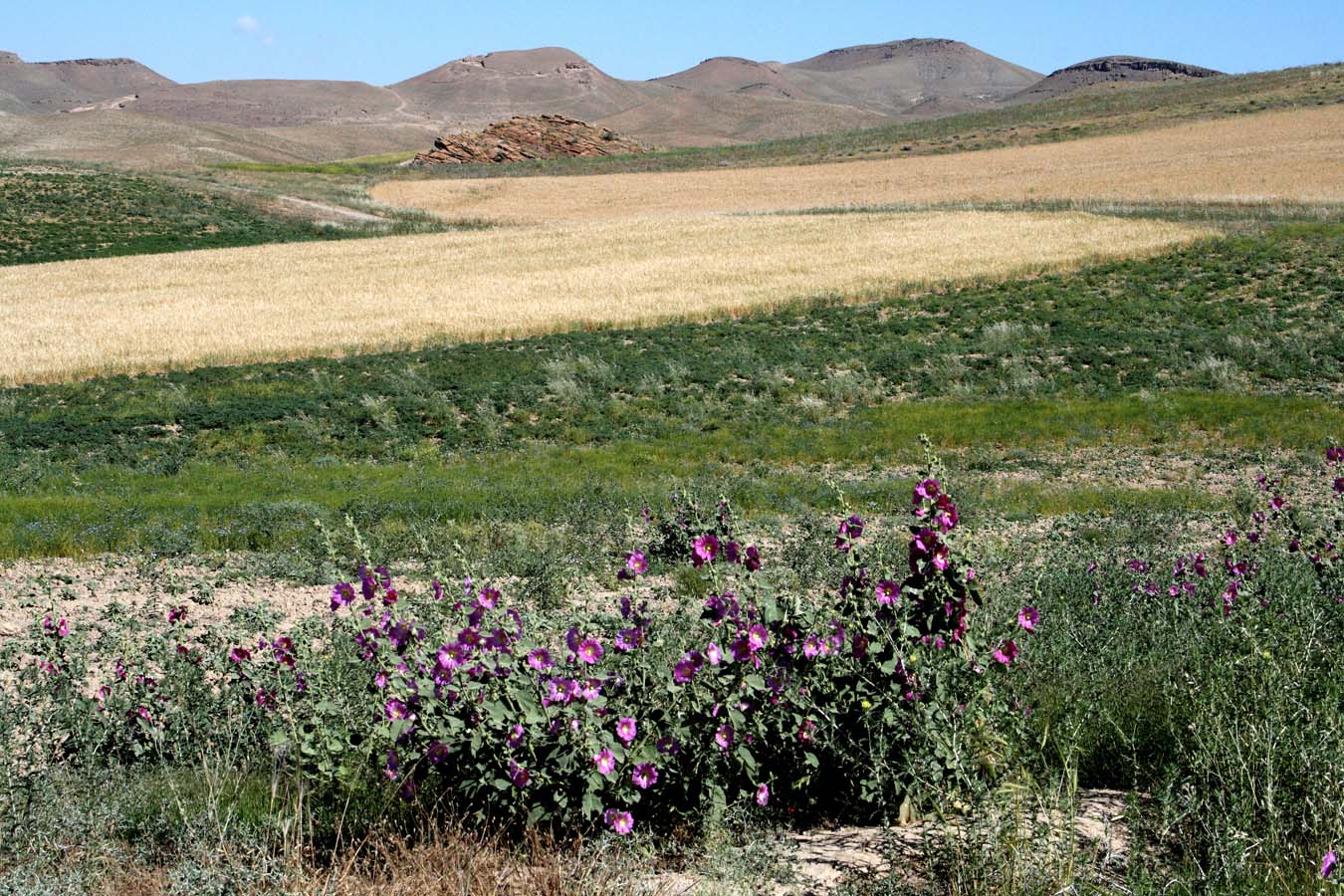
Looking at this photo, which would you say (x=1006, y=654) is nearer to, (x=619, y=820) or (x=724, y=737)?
(x=724, y=737)

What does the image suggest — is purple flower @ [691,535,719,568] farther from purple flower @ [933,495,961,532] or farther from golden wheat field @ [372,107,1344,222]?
golden wheat field @ [372,107,1344,222]

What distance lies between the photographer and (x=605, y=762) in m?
4.07

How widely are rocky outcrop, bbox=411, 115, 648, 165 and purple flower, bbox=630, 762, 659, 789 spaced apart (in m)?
87.9

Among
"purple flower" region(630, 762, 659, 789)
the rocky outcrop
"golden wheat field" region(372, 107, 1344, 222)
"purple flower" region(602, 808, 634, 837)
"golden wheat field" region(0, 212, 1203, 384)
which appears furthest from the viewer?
the rocky outcrop

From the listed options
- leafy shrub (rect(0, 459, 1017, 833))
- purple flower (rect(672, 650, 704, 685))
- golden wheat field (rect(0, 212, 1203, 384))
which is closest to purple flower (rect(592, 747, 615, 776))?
leafy shrub (rect(0, 459, 1017, 833))

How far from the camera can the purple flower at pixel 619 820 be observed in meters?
3.99

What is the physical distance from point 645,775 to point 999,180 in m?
59.5

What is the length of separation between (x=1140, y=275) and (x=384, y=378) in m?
21.2

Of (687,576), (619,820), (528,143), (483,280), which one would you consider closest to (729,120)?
(528,143)

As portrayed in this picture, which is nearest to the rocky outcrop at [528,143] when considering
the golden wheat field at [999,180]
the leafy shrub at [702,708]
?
the golden wheat field at [999,180]

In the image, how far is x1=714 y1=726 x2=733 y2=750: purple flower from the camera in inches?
168

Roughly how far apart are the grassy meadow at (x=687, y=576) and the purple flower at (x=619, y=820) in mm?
31

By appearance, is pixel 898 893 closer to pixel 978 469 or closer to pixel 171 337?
pixel 978 469

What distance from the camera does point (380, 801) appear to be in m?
4.52
